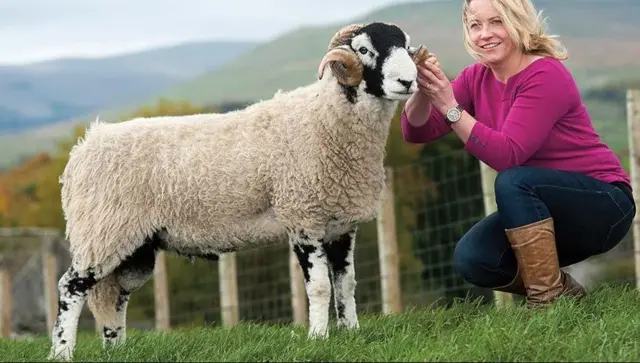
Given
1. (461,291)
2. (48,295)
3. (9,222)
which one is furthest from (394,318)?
(9,222)

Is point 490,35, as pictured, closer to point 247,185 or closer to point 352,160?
point 352,160

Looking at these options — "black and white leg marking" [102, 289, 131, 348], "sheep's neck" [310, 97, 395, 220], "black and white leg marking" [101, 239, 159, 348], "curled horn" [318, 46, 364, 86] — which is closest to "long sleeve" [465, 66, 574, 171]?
"sheep's neck" [310, 97, 395, 220]

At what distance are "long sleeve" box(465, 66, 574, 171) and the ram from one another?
56cm

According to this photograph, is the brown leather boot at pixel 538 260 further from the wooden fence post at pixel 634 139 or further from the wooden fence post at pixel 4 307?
the wooden fence post at pixel 4 307

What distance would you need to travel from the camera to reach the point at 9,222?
3972 cm

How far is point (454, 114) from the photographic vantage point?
546cm

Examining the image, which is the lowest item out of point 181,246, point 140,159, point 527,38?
point 181,246

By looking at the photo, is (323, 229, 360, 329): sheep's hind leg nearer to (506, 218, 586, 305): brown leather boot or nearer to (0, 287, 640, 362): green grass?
(0, 287, 640, 362): green grass

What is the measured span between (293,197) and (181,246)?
815mm

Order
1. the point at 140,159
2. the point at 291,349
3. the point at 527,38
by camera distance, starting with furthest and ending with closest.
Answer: the point at 140,159
the point at 527,38
the point at 291,349

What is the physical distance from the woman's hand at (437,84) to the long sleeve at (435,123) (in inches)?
15.9

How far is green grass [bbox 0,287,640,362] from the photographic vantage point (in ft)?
15.1

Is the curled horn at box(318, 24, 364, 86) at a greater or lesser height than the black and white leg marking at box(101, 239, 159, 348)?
greater

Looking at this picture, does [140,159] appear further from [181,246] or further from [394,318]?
[394,318]
